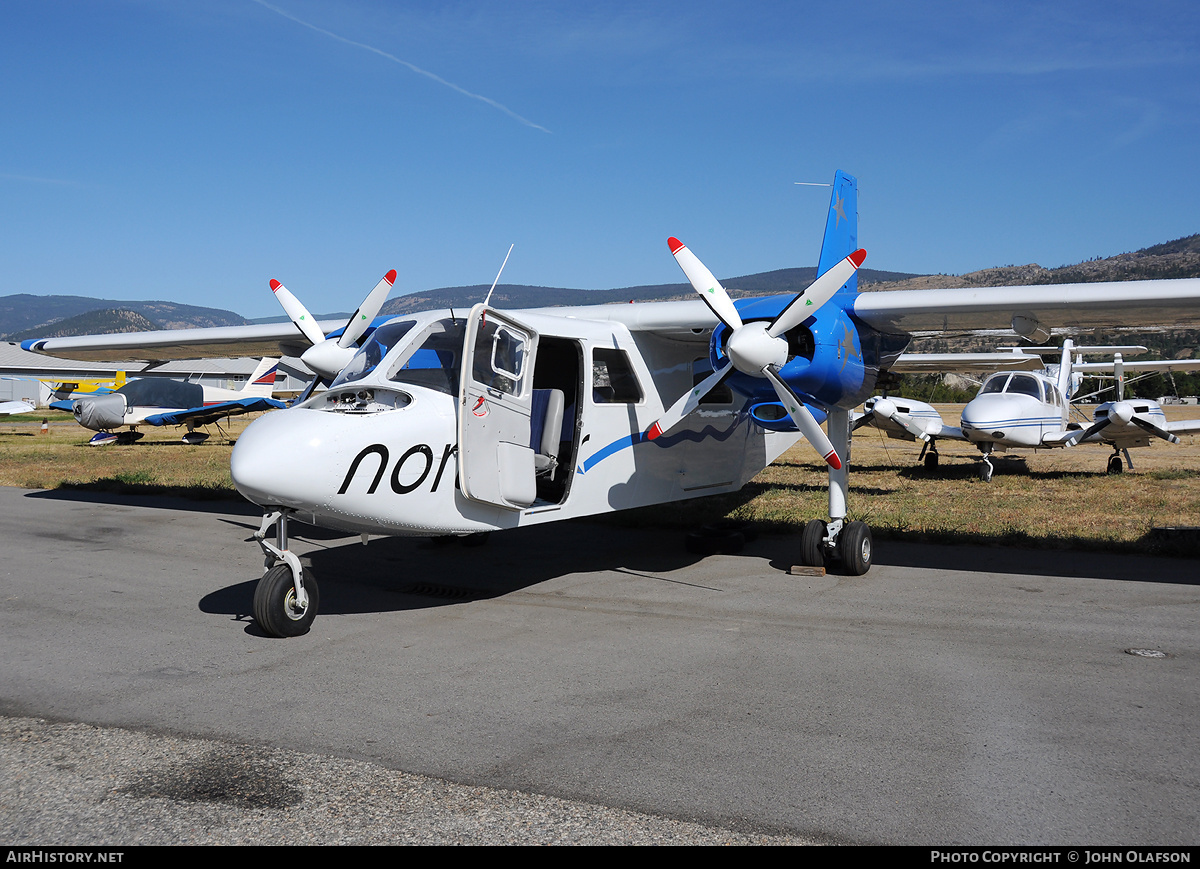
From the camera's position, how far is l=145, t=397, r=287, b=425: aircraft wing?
31.2 metres

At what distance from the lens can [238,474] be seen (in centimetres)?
625

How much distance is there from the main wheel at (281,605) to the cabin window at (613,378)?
3726 mm

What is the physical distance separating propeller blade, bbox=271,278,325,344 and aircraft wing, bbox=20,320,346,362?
7.27 feet

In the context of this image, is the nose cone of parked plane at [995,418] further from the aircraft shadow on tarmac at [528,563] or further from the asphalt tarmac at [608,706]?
the asphalt tarmac at [608,706]

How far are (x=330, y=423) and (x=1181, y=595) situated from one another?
329 inches

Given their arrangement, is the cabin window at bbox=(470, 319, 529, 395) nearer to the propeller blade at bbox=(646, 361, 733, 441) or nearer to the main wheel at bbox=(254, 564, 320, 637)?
the propeller blade at bbox=(646, 361, 733, 441)

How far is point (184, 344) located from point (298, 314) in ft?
17.8

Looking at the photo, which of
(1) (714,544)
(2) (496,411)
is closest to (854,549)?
(1) (714,544)

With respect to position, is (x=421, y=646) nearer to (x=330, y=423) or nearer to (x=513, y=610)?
(x=513, y=610)

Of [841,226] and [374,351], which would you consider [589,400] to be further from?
[841,226]

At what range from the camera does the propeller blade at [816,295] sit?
8.43 m

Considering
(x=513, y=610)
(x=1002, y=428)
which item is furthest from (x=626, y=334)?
(x=1002, y=428)

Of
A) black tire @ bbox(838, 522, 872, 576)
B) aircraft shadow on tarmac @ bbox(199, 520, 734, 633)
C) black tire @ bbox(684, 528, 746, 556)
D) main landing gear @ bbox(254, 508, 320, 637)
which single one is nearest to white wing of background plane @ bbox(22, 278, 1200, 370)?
black tire @ bbox(838, 522, 872, 576)

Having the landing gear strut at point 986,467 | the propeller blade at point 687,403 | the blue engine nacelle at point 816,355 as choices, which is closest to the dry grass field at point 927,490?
the landing gear strut at point 986,467
